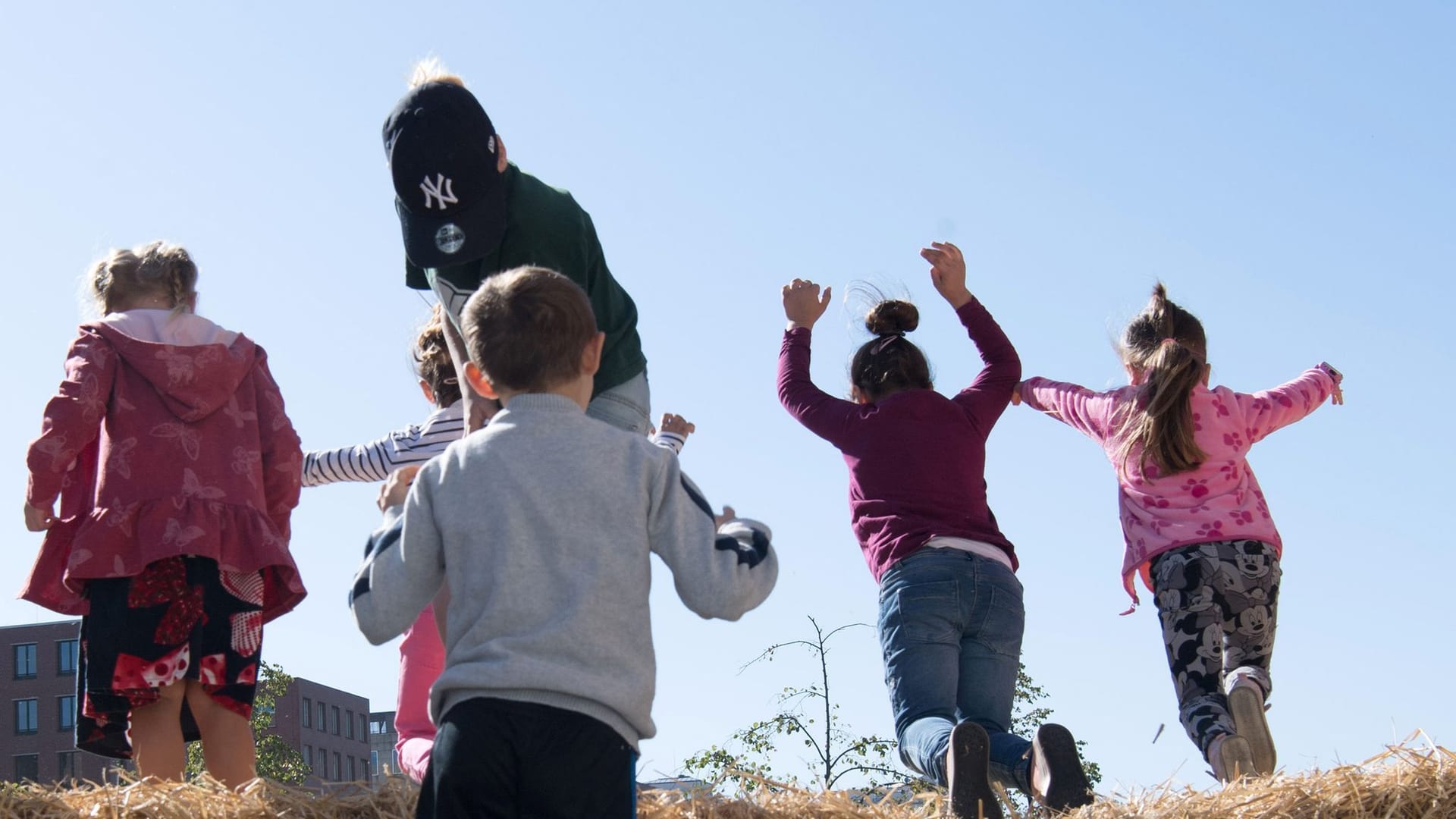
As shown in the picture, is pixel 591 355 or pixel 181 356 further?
pixel 181 356

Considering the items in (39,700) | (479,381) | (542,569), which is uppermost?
(39,700)

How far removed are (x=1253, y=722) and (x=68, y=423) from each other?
4.25 metres

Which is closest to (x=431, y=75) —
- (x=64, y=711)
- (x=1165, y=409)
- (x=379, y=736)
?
(x=1165, y=409)

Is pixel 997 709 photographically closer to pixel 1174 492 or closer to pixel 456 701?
pixel 1174 492

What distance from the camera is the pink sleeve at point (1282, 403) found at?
675 centimetres

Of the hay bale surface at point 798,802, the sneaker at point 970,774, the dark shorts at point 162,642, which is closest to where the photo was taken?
the hay bale surface at point 798,802

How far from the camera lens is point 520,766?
3.50 m

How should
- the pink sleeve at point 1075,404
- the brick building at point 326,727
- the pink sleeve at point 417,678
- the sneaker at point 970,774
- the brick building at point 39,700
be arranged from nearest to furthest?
the sneaker at point 970,774 → the pink sleeve at point 417,678 → the pink sleeve at point 1075,404 → the brick building at point 39,700 → the brick building at point 326,727

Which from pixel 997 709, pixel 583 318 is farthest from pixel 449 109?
pixel 997 709

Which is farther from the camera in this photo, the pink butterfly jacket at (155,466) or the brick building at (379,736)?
the brick building at (379,736)

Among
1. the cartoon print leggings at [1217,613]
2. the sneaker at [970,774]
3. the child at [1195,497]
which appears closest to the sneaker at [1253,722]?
the child at [1195,497]

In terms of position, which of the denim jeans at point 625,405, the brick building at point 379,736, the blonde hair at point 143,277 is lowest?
→ the denim jeans at point 625,405

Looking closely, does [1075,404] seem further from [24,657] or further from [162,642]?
[24,657]

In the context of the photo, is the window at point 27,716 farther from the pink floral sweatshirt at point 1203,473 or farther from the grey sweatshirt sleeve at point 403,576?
the grey sweatshirt sleeve at point 403,576
